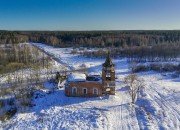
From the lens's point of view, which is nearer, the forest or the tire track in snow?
the tire track in snow

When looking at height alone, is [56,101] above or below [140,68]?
below

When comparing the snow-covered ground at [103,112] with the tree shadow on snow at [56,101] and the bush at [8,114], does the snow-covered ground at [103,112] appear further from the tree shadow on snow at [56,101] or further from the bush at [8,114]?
the bush at [8,114]

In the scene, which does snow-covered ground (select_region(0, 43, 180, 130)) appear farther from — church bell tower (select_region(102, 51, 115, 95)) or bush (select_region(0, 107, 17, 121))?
church bell tower (select_region(102, 51, 115, 95))

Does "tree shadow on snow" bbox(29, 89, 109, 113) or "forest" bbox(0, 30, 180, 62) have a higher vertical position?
"forest" bbox(0, 30, 180, 62)

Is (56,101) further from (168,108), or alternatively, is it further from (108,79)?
(168,108)

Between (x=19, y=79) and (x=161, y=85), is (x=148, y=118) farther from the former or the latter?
(x=19, y=79)

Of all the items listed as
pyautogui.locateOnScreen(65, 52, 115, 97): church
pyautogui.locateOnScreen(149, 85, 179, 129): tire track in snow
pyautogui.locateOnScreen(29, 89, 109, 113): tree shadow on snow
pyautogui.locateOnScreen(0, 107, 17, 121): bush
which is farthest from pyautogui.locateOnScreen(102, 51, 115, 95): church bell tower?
pyautogui.locateOnScreen(0, 107, 17, 121): bush

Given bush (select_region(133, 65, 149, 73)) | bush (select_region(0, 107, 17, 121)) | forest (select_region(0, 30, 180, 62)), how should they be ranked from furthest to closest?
forest (select_region(0, 30, 180, 62))
bush (select_region(133, 65, 149, 73))
bush (select_region(0, 107, 17, 121))

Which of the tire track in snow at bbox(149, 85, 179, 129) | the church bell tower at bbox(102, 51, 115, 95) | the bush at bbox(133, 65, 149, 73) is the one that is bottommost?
the tire track in snow at bbox(149, 85, 179, 129)

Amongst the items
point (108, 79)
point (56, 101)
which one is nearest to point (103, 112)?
point (56, 101)
